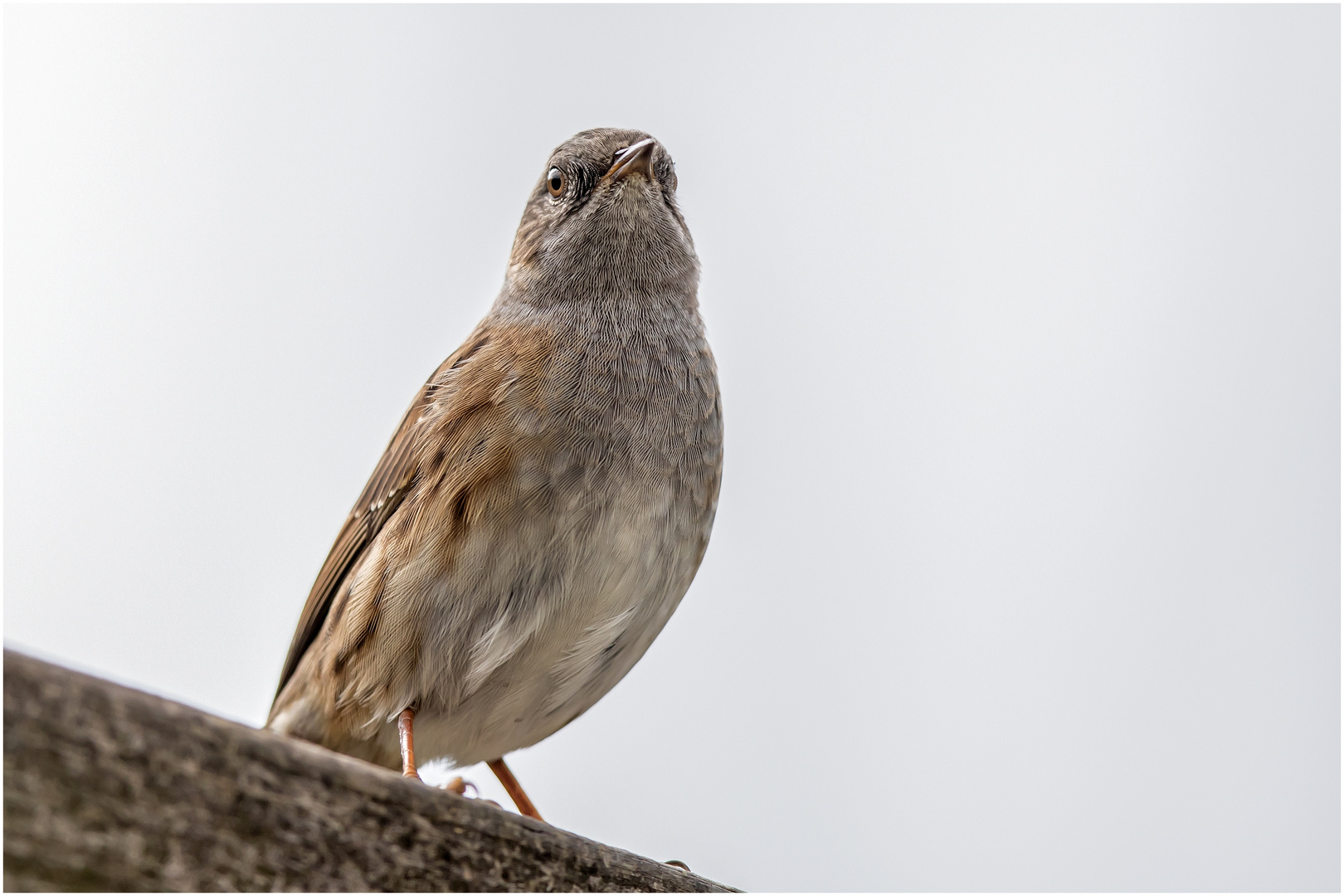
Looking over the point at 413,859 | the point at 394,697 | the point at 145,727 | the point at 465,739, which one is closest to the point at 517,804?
the point at 465,739

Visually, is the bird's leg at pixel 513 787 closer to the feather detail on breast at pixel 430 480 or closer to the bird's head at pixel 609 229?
the feather detail on breast at pixel 430 480

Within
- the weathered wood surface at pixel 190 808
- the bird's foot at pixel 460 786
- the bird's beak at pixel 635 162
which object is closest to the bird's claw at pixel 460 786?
the bird's foot at pixel 460 786

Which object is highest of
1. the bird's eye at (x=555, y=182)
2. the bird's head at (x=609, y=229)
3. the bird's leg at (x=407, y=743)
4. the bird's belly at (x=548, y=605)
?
the bird's eye at (x=555, y=182)

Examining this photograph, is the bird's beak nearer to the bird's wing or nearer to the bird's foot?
the bird's wing

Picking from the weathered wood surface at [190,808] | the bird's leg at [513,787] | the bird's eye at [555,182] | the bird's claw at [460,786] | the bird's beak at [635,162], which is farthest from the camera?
the bird's eye at [555,182]

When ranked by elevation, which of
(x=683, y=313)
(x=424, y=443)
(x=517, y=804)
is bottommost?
(x=517, y=804)

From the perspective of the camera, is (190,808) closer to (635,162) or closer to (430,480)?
(430,480)

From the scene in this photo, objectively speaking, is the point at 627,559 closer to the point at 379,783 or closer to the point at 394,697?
the point at 394,697
